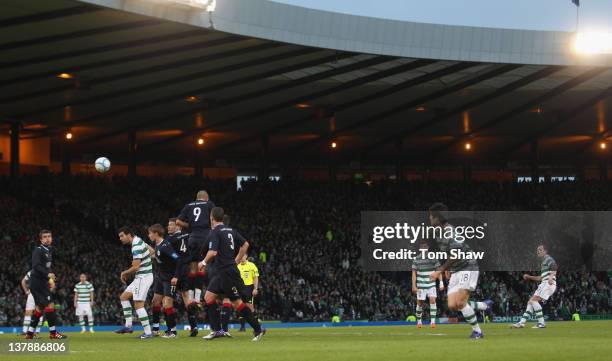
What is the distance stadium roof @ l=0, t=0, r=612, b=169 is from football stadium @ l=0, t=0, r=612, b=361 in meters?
0.12

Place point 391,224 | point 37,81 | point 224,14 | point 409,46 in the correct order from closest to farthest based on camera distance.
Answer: point 224,14
point 409,46
point 37,81
point 391,224

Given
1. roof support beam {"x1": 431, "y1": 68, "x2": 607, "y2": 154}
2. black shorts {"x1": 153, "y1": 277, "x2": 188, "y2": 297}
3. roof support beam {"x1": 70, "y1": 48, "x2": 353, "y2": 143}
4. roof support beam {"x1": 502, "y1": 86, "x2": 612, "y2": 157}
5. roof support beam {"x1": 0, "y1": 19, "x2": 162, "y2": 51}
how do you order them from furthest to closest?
roof support beam {"x1": 502, "y1": 86, "x2": 612, "y2": 157}, roof support beam {"x1": 431, "y1": 68, "x2": 607, "y2": 154}, roof support beam {"x1": 70, "y1": 48, "x2": 353, "y2": 143}, roof support beam {"x1": 0, "y1": 19, "x2": 162, "y2": 51}, black shorts {"x1": 153, "y1": 277, "x2": 188, "y2": 297}

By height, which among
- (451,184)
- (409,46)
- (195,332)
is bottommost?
(195,332)

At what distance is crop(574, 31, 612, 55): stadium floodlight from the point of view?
3719 centimetres

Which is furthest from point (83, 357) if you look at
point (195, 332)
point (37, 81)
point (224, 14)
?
point (37, 81)

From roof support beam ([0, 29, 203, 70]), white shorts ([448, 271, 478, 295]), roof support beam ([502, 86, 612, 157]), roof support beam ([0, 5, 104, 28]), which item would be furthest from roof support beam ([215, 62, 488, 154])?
white shorts ([448, 271, 478, 295])

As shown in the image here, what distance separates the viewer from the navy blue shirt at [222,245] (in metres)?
17.3

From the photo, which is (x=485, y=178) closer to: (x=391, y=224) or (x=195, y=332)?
(x=391, y=224)

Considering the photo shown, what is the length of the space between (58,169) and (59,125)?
346 inches

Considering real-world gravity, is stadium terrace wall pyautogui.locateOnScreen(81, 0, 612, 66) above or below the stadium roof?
above

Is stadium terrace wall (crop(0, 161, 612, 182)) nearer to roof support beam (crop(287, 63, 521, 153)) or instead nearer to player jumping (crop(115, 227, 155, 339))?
roof support beam (crop(287, 63, 521, 153))

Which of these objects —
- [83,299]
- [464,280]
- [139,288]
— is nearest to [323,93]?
[83,299]

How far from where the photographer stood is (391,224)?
49812mm

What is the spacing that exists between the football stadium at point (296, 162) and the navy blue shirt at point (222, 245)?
681 millimetres
